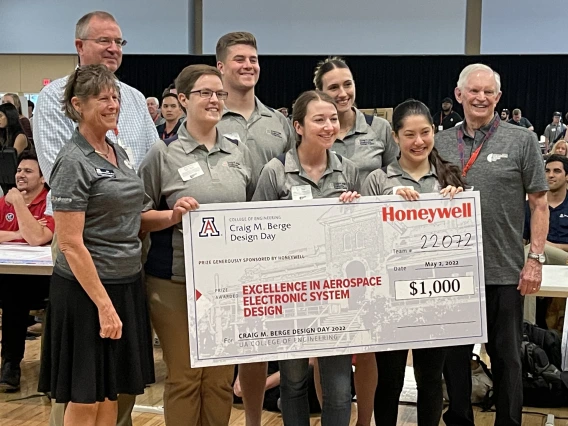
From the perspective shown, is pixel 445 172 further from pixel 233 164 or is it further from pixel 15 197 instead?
pixel 15 197

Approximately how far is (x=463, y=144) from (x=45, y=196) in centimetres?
276

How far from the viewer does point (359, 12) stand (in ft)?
50.2

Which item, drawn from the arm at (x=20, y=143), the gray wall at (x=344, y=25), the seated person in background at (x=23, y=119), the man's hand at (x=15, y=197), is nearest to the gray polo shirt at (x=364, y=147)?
the man's hand at (x=15, y=197)

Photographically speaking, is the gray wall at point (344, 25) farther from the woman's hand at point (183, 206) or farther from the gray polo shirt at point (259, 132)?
the woman's hand at point (183, 206)

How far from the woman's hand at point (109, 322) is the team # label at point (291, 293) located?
20.3 inches

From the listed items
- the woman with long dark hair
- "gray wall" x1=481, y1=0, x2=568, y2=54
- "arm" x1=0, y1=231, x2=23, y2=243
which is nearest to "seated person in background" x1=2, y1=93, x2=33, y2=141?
the woman with long dark hair

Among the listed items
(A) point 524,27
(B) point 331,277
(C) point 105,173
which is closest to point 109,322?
(C) point 105,173

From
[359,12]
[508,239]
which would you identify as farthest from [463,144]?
[359,12]

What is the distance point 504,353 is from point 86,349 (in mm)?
1837

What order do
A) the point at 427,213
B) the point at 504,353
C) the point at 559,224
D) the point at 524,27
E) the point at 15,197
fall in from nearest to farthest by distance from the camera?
the point at 427,213, the point at 504,353, the point at 15,197, the point at 559,224, the point at 524,27

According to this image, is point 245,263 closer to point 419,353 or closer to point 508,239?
point 419,353

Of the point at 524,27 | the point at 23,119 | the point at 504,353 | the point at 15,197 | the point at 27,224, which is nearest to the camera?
the point at 504,353

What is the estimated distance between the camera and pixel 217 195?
2.67 metres

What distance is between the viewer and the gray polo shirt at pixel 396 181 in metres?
2.84
